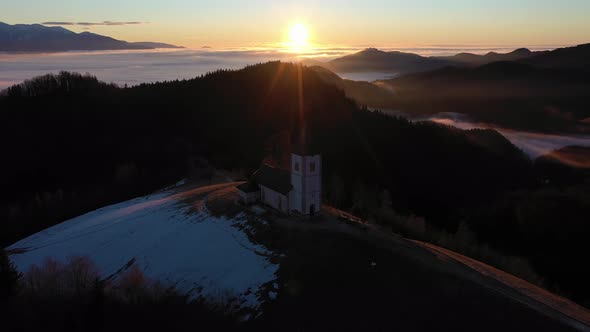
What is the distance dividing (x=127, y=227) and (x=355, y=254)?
88.5 ft

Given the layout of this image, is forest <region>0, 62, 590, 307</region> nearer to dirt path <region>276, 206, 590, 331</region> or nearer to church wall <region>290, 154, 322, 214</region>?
dirt path <region>276, 206, 590, 331</region>

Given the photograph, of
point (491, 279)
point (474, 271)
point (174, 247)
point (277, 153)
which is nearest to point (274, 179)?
point (174, 247)

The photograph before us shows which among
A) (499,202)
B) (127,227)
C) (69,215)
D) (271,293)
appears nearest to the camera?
(271,293)

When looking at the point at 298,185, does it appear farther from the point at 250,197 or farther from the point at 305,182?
the point at 250,197

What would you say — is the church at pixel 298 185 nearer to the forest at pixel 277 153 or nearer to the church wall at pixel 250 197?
the church wall at pixel 250 197

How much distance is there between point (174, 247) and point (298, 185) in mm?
12996

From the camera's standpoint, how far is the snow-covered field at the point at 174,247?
37.3m

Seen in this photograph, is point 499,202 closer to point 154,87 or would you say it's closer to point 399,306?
point 399,306

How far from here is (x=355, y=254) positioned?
38.0 meters

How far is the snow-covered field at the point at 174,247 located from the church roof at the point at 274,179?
410 cm

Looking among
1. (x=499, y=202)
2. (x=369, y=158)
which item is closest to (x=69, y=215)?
(x=369, y=158)

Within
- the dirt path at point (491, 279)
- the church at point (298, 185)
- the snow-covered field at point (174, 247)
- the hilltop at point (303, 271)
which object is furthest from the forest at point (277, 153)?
the hilltop at point (303, 271)

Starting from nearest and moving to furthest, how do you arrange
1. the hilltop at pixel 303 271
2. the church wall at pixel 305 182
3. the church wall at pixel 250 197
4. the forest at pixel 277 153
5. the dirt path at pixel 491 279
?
the hilltop at pixel 303 271
the dirt path at pixel 491 279
the church wall at pixel 305 182
the church wall at pixel 250 197
the forest at pixel 277 153

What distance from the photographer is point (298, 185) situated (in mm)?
44156
